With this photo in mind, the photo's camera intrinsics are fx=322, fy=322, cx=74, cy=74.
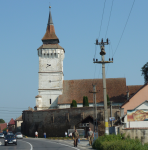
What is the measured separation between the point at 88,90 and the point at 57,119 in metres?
10.3

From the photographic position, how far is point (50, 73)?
230 feet

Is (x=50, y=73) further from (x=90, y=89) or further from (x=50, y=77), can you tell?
(x=90, y=89)

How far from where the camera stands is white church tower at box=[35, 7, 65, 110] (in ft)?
228

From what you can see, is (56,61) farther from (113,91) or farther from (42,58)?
(113,91)

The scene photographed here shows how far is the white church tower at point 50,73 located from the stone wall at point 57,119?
3.19 metres

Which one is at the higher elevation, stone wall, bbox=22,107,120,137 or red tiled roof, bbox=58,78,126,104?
red tiled roof, bbox=58,78,126,104

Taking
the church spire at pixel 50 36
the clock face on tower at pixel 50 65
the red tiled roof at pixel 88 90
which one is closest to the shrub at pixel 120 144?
the red tiled roof at pixel 88 90

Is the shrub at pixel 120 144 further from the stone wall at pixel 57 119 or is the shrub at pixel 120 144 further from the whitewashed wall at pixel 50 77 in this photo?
the whitewashed wall at pixel 50 77

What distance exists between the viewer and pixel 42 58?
71.2 metres

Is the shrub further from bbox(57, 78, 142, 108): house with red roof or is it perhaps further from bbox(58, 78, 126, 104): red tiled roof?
bbox(58, 78, 126, 104): red tiled roof

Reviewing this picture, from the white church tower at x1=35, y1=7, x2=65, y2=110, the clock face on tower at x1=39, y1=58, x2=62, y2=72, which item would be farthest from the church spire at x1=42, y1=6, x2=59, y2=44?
the clock face on tower at x1=39, y1=58, x2=62, y2=72

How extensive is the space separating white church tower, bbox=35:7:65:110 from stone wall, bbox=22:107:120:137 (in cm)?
319

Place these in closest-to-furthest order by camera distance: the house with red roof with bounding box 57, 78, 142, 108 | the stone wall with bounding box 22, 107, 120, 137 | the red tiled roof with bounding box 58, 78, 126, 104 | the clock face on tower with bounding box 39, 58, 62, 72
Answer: the stone wall with bounding box 22, 107, 120, 137 → the house with red roof with bounding box 57, 78, 142, 108 → the red tiled roof with bounding box 58, 78, 126, 104 → the clock face on tower with bounding box 39, 58, 62, 72

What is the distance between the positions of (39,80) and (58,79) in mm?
4145
